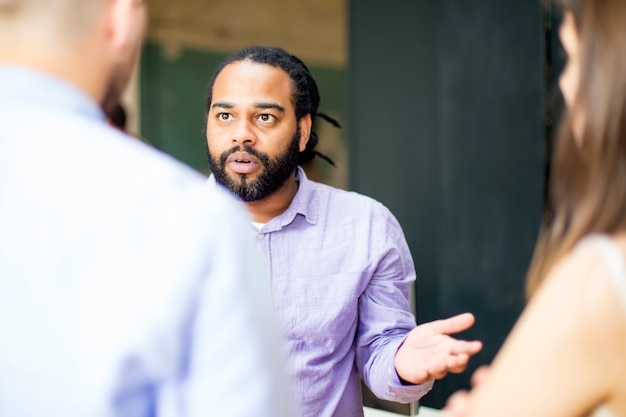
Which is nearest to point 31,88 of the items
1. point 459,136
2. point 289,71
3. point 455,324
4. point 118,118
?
point 455,324

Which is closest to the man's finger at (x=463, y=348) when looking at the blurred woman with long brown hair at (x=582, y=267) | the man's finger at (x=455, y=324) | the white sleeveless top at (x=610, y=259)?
the man's finger at (x=455, y=324)

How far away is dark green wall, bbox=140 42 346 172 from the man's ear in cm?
398

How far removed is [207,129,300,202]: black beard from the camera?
5.73ft

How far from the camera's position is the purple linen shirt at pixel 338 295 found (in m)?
1.64

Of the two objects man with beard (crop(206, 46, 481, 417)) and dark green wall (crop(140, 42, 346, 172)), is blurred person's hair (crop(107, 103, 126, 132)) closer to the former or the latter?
man with beard (crop(206, 46, 481, 417))

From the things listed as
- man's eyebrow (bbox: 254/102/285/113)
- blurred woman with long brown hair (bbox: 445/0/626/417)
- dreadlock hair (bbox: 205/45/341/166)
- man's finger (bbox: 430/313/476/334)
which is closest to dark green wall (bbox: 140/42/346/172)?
dreadlock hair (bbox: 205/45/341/166)

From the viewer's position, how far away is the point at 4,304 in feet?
2.18

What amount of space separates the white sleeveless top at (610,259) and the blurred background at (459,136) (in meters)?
2.22

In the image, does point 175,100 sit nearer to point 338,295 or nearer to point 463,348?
point 338,295

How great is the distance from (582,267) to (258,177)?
3.42ft

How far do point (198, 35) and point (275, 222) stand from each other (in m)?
4.78

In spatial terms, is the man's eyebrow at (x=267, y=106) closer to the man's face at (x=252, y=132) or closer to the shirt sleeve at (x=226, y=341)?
the man's face at (x=252, y=132)

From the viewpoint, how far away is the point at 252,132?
69.2 inches

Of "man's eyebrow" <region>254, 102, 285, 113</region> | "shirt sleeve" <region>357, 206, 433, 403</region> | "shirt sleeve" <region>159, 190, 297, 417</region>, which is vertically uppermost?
"man's eyebrow" <region>254, 102, 285, 113</region>
